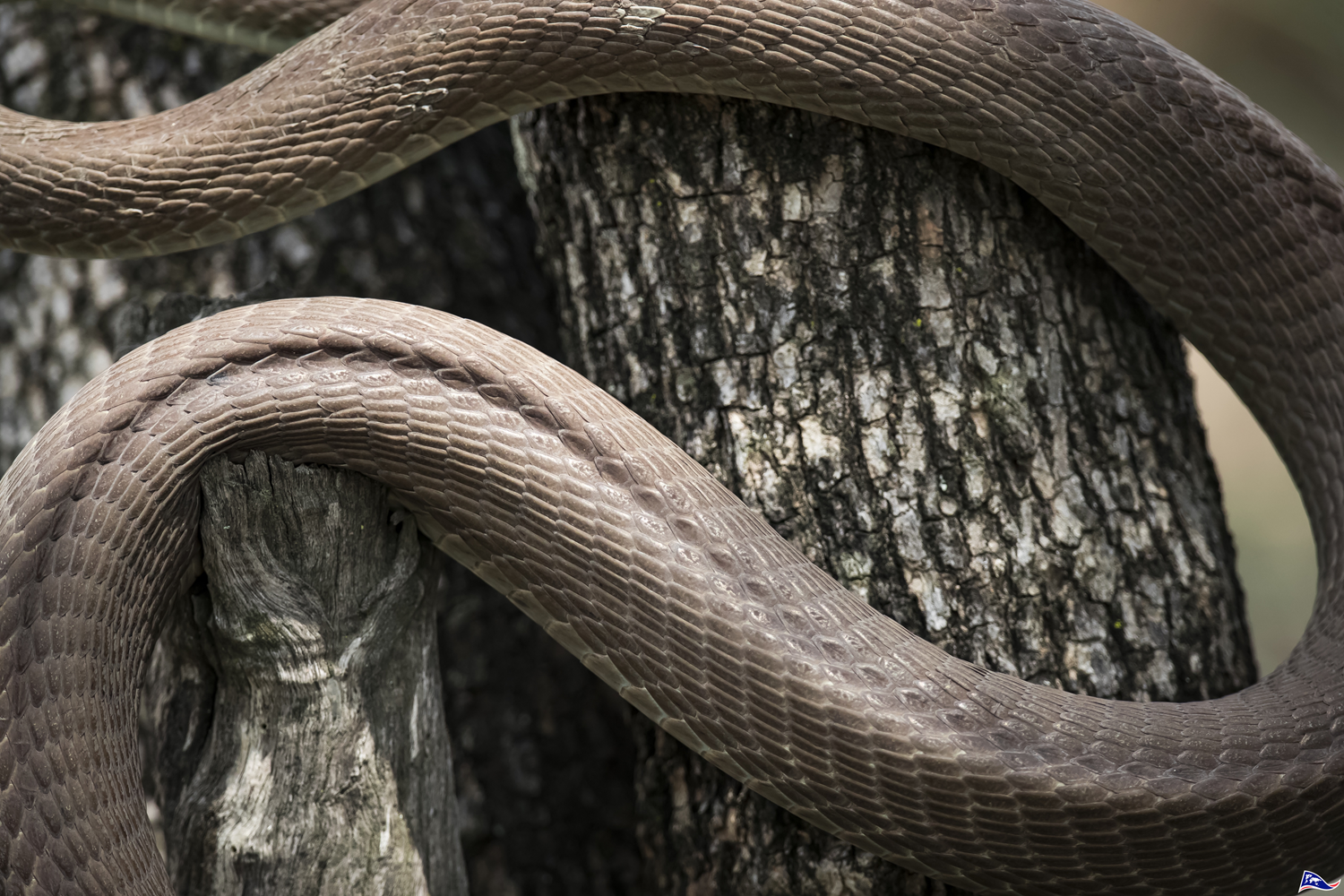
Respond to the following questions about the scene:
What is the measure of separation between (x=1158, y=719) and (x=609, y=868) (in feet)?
5.29

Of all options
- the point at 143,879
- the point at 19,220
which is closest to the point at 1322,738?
the point at 143,879

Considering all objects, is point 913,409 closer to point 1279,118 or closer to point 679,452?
point 679,452

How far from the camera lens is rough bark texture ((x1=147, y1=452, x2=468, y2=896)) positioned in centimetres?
162

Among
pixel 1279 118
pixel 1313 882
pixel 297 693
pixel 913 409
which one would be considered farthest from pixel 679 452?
pixel 1279 118

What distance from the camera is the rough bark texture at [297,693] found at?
162cm

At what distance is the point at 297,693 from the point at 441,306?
4.54 ft

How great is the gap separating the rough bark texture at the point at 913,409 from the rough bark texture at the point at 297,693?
25.9 inches

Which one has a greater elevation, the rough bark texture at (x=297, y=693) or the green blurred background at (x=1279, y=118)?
the green blurred background at (x=1279, y=118)

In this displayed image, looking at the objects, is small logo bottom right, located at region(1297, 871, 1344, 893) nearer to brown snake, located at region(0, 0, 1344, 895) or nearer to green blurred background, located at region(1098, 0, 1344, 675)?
brown snake, located at region(0, 0, 1344, 895)

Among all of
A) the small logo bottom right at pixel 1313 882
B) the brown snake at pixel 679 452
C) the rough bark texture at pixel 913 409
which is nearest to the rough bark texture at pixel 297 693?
the brown snake at pixel 679 452

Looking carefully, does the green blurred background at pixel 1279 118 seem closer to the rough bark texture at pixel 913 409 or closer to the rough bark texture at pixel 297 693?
the rough bark texture at pixel 913 409

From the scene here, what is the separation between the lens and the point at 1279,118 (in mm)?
5547

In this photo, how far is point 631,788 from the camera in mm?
2574

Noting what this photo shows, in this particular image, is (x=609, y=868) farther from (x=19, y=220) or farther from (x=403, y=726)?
(x=19, y=220)
